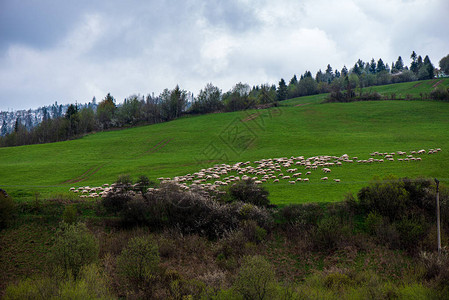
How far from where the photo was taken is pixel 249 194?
2580cm

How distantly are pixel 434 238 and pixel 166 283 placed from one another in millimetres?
18630

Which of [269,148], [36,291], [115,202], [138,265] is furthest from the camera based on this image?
[269,148]

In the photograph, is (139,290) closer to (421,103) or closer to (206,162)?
(206,162)

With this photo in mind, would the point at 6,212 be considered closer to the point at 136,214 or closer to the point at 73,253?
the point at 136,214

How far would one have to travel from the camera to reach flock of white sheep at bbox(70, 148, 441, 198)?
1268 inches

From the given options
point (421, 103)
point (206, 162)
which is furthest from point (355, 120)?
point (206, 162)

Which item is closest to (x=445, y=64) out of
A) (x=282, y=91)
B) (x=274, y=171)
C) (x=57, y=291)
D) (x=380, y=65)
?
(x=380, y=65)

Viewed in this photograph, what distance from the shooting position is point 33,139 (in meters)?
108

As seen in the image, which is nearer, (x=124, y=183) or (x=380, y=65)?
(x=124, y=183)

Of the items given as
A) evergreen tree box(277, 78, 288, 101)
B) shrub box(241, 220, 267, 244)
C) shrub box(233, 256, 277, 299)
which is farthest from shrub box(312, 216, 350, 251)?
evergreen tree box(277, 78, 288, 101)

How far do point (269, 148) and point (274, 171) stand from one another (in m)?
16.8

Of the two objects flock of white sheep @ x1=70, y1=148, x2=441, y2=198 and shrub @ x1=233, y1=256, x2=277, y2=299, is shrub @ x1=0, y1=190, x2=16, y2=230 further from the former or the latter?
shrub @ x1=233, y1=256, x2=277, y2=299

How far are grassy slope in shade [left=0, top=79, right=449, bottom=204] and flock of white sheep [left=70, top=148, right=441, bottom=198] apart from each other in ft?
5.05

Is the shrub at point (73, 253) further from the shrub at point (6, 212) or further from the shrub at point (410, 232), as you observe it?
the shrub at point (410, 232)
